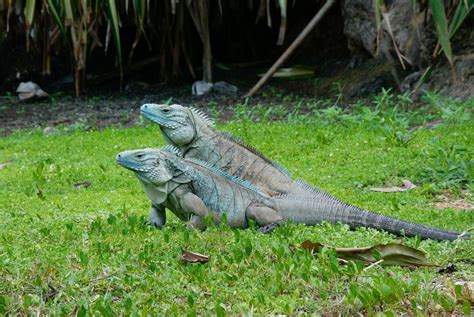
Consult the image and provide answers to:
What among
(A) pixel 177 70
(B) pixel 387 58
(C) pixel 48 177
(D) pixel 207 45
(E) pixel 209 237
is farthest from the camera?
(A) pixel 177 70

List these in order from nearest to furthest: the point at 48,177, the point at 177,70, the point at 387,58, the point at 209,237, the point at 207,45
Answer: the point at 209,237
the point at 48,177
the point at 387,58
the point at 207,45
the point at 177,70

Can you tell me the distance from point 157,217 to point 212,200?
0.35 meters

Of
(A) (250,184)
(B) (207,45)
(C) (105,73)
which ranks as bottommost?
(C) (105,73)

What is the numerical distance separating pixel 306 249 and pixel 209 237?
1.99 feet

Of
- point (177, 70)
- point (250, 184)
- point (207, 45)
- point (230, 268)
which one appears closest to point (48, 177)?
point (250, 184)

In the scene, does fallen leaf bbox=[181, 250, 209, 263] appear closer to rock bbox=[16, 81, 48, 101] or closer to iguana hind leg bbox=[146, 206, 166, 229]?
iguana hind leg bbox=[146, 206, 166, 229]

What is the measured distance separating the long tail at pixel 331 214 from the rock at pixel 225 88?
647cm

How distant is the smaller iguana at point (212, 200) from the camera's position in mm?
5480

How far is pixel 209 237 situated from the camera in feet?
16.6

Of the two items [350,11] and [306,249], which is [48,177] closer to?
[306,249]

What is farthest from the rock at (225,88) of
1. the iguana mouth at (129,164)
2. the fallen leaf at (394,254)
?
the fallen leaf at (394,254)

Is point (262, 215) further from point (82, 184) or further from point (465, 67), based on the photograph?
point (465, 67)

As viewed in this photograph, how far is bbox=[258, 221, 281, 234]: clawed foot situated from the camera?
5.45 metres

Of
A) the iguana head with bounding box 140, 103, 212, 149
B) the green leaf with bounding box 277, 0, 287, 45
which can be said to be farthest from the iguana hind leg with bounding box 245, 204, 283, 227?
the green leaf with bounding box 277, 0, 287, 45
